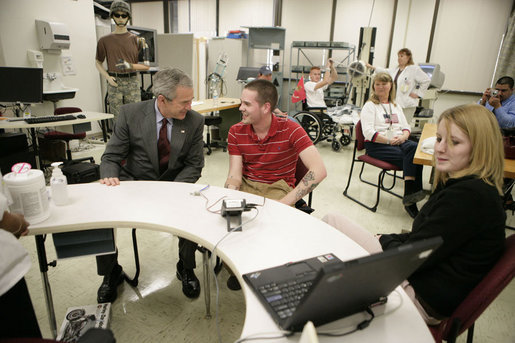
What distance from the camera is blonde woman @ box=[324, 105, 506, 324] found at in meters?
0.94

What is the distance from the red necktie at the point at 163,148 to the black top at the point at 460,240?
1.49 metres

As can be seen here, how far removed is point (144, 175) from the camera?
201 cm

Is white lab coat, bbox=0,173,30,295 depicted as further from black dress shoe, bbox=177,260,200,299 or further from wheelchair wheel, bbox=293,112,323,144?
wheelchair wheel, bbox=293,112,323,144

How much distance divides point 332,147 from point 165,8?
6531 millimetres

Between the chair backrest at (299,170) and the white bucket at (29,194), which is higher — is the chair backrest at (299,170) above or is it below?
below

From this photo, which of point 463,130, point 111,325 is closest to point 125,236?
point 111,325

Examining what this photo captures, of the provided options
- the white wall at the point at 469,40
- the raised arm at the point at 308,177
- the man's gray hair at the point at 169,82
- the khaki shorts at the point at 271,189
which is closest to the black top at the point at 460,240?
the raised arm at the point at 308,177

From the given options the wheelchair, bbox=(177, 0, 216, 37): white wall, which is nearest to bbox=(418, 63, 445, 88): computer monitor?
the wheelchair

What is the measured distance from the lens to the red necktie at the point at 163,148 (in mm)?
1967

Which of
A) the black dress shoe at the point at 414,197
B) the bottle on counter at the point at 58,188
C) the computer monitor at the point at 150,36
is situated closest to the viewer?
the bottle on counter at the point at 58,188

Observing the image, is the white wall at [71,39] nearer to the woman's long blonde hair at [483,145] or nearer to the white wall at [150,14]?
the white wall at [150,14]

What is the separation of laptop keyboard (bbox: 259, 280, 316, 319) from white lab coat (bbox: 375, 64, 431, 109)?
460cm

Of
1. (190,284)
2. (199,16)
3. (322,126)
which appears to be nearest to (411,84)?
(322,126)

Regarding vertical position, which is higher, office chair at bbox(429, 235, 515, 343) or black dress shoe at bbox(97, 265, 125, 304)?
office chair at bbox(429, 235, 515, 343)
